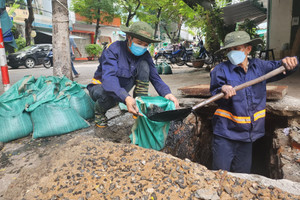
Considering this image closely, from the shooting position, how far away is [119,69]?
2445 millimetres

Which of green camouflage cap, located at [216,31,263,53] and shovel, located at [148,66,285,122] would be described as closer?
shovel, located at [148,66,285,122]

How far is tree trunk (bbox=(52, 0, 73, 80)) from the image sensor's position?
368 centimetres

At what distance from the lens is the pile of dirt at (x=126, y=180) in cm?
118

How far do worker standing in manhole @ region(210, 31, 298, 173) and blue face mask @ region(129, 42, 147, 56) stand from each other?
2.74 feet

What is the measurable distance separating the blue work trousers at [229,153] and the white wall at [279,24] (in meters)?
6.87

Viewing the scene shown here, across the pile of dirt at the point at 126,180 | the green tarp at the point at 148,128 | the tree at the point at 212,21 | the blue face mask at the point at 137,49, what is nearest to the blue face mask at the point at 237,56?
the green tarp at the point at 148,128

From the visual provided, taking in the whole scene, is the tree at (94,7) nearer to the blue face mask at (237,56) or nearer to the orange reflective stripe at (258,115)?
the blue face mask at (237,56)

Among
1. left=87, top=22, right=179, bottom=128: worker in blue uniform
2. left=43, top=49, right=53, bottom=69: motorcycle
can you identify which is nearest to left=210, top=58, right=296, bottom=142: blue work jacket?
left=87, top=22, right=179, bottom=128: worker in blue uniform

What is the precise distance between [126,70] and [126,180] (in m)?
1.47

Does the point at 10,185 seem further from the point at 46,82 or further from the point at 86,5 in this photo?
the point at 86,5

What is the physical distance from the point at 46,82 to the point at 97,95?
0.82 meters

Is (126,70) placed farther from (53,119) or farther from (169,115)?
(53,119)

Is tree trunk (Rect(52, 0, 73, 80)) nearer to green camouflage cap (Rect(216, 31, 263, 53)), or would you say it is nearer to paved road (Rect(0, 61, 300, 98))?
paved road (Rect(0, 61, 300, 98))

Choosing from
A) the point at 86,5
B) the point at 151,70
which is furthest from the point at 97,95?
the point at 86,5
